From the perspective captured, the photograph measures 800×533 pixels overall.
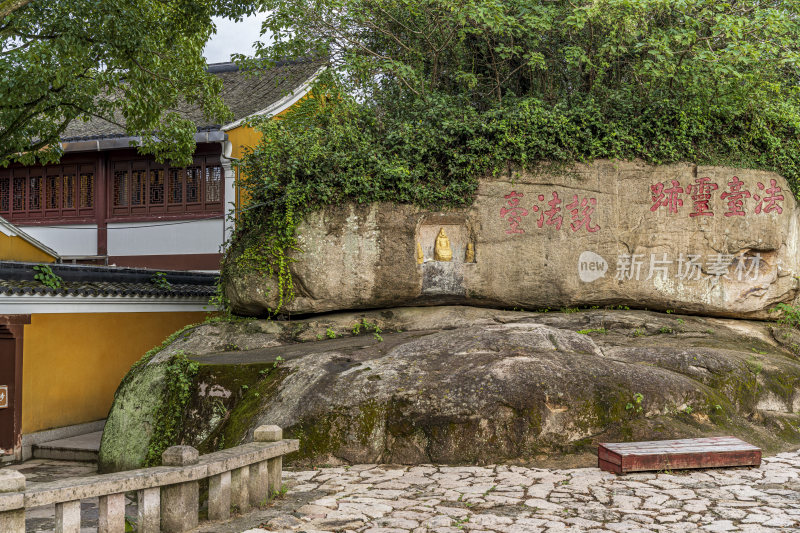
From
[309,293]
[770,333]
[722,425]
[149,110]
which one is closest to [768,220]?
[770,333]

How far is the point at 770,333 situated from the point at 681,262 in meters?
1.88

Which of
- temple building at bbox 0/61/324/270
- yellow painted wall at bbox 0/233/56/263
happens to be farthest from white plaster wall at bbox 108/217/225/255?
yellow painted wall at bbox 0/233/56/263

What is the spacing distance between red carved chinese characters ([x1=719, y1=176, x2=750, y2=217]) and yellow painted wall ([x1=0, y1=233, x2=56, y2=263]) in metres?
13.4

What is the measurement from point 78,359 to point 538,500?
32.5ft

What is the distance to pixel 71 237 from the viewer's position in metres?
16.8

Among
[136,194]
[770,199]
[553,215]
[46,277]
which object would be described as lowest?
[46,277]

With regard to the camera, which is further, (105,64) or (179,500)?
(105,64)

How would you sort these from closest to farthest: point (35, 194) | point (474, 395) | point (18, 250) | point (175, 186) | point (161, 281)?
1. point (474, 395)
2. point (161, 281)
3. point (18, 250)
4. point (175, 186)
5. point (35, 194)

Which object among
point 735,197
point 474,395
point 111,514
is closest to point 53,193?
point 474,395

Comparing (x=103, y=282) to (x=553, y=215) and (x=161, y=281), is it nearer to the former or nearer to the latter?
(x=161, y=281)

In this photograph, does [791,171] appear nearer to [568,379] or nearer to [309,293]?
[568,379]

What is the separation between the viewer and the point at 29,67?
441 inches

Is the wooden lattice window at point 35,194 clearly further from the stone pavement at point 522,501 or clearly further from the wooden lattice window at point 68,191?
the stone pavement at point 522,501

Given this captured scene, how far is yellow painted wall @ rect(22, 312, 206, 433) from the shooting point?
11.9m
